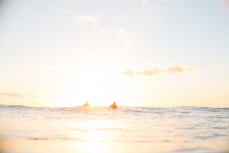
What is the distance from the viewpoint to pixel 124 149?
5.46m

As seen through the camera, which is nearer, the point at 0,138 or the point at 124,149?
the point at 124,149

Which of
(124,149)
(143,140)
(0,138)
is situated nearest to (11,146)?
(0,138)

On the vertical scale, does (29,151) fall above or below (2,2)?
below

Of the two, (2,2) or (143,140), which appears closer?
(143,140)

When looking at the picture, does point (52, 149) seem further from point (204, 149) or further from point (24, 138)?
point (204, 149)

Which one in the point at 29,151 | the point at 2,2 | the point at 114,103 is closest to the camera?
the point at 29,151

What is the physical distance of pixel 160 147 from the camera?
18.4 ft

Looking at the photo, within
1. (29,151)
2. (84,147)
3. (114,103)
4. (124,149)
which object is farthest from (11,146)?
(114,103)

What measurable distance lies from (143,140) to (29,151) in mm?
2781

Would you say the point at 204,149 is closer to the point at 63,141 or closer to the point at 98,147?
the point at 98,147

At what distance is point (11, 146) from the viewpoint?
210 inches

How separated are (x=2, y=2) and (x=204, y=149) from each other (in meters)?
6.41

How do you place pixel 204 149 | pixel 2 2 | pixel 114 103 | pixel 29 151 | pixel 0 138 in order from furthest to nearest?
pixel 114 103
pixel 2 2
pixel 0 138
pixel 204 149
pixel 29 151

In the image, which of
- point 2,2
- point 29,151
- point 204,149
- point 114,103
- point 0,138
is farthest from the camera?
point 114,103
